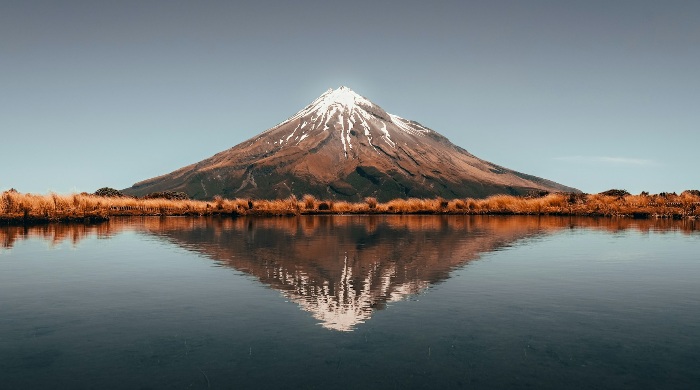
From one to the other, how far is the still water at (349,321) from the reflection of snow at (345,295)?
0.20 ft

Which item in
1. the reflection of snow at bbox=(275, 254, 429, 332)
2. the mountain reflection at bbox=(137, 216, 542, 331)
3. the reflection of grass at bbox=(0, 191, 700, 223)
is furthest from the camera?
the reflection of grass at bbox=(0, 191, 700, 223)

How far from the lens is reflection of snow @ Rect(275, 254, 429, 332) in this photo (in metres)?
11.9

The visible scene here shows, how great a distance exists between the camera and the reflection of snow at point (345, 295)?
11.9 metres

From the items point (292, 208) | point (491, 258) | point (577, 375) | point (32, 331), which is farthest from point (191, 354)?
point (292, 208)

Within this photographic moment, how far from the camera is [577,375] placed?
8.54 meters

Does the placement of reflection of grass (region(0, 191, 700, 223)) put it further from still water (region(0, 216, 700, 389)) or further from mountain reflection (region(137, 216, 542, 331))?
still water (region(0, 216, 700, 389))

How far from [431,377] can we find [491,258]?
14148 mm

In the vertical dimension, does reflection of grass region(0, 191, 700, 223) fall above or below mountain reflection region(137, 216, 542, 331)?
above

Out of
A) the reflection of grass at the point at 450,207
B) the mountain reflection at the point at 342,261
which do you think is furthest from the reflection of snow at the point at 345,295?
the reflection of grass at the point at 450,207

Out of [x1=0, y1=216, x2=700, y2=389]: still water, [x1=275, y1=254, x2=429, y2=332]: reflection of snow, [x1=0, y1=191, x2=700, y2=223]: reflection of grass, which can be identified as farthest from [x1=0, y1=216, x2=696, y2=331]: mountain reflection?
[x1=0, y1=191, x2=700, y2=223]: reflection of grass

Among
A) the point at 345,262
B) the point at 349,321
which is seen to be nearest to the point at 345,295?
the point at 349,321

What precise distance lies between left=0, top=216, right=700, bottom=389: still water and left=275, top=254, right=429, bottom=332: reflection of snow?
6 centimetres

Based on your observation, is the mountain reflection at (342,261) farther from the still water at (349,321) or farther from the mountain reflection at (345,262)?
the still water at (349,321)

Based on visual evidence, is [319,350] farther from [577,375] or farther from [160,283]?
[160,283]
